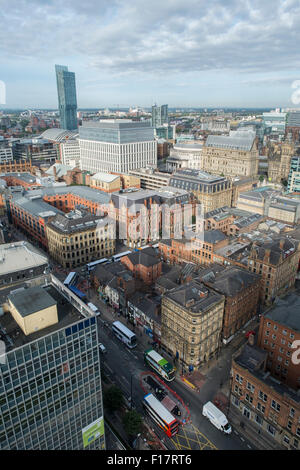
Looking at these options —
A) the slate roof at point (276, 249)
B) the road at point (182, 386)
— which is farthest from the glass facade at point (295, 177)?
the road at point (182, 386)

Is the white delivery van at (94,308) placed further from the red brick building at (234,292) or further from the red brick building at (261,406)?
the red brick building at (261,406)

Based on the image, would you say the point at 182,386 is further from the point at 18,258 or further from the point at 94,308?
the point at 18,258

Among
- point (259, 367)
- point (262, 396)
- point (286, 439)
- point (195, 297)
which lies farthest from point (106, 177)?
point (286, 439)

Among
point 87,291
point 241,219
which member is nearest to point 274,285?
point 241,219

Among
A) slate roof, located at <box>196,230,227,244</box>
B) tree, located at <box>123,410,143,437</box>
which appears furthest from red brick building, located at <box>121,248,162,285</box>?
tree, located at <box>123,410,143,437</box>
